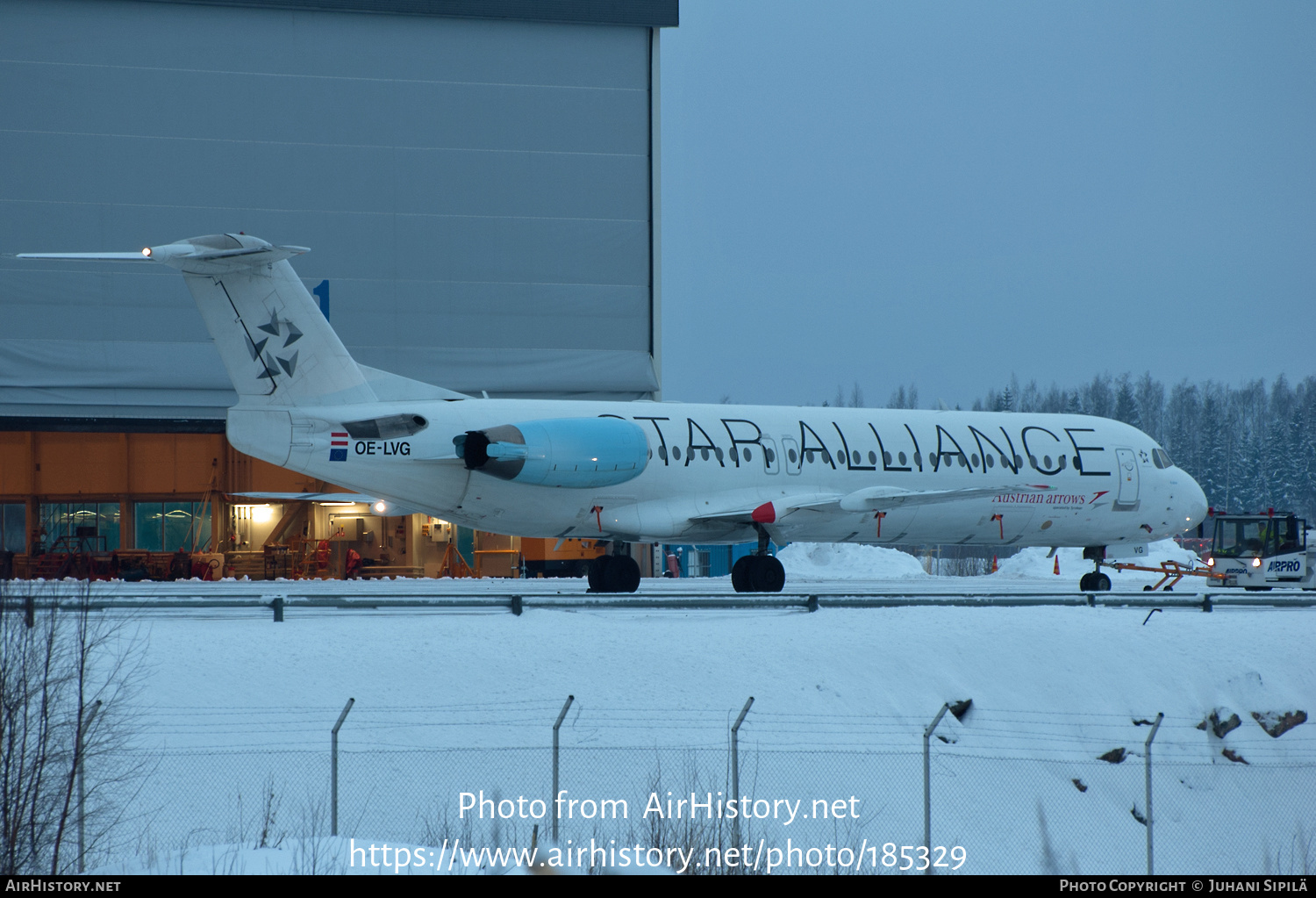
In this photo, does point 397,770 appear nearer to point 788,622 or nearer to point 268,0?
point 788,622

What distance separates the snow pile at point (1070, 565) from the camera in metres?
38.3

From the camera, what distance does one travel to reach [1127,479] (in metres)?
27.5

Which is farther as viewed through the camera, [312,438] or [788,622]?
[312,438]

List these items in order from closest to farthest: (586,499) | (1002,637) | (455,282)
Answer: (1002,637) → (586,499) → (455,282)

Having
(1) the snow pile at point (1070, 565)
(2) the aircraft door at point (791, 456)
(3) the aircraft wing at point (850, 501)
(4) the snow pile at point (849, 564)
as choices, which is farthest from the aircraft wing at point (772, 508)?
(4) the snow pile at point (849, 564)

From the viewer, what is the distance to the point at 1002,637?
1819 cm

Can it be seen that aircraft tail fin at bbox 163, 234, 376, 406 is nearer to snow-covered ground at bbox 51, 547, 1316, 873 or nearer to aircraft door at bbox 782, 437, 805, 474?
snow-covered ground at bbox 51, 547, 1316, 873

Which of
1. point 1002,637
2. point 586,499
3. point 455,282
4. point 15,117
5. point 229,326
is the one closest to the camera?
point 1002,637

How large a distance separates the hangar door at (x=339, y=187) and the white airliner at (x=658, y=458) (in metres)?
12.5

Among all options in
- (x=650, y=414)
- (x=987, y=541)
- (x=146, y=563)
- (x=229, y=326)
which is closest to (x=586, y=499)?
(x=650, y=414)

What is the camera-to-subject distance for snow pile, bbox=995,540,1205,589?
3828 centimetres

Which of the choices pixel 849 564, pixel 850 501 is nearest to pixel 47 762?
pixel 850 501

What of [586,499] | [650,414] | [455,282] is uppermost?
[455,282]

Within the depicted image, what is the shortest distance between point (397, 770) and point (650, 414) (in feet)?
38.2
